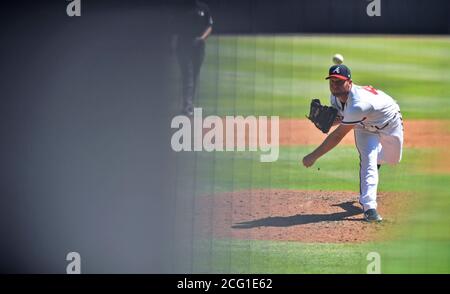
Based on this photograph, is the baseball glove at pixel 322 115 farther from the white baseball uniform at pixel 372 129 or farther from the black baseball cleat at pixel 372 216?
the black baseball cleat at pixel 372 216

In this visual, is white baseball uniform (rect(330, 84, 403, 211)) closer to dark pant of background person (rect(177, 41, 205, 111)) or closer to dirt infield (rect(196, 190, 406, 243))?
dirt infield (rect(196, 190, 406, 243))

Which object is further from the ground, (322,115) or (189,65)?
(189,65)

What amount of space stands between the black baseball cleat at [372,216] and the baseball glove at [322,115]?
0.59 m

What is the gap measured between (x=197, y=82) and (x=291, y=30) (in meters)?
0.70

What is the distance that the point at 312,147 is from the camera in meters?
8.14

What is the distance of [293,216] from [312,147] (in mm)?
470

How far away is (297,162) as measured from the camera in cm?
811

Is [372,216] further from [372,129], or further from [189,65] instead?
[189,65]

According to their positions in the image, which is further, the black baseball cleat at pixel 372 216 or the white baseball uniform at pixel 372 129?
the black baseball cleat at pixel 372 216

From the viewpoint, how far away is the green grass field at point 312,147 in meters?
8.05

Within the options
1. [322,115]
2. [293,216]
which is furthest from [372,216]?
[322,115]

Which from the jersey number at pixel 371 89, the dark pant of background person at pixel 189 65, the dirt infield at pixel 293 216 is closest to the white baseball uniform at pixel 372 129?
the jersey number at pixel 371 89
